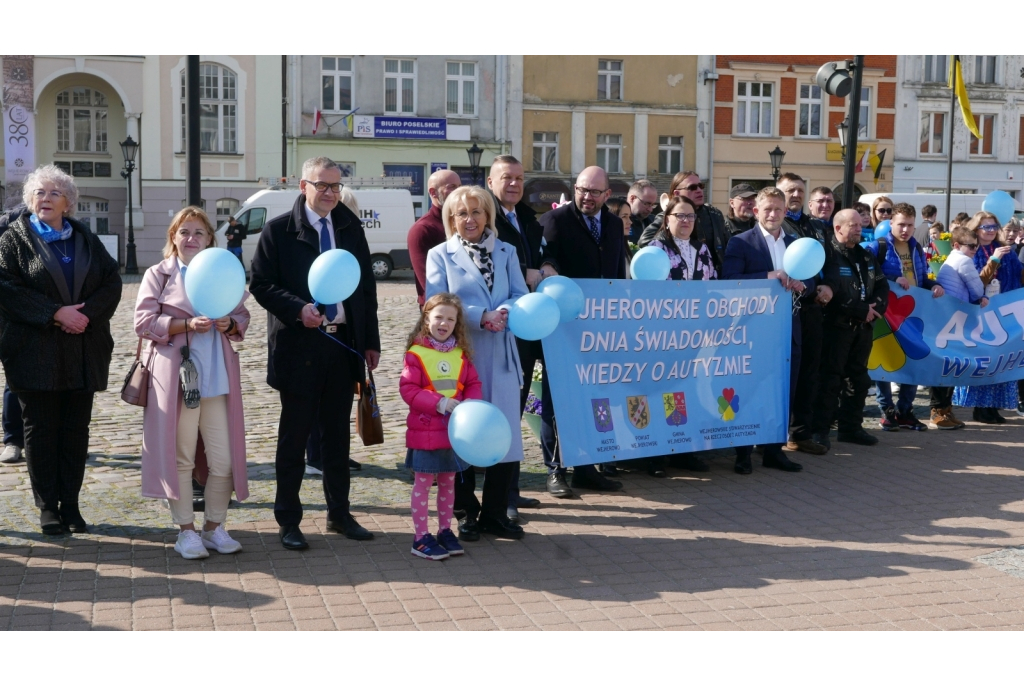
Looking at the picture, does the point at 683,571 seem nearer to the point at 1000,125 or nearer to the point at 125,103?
the point at 125,103

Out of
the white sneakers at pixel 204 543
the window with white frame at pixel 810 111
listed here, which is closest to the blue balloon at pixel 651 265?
the white sneakers at pixel 204 543

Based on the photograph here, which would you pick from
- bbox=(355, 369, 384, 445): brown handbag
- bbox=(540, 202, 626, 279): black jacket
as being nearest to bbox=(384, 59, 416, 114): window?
bbox=(540, 202, 626, 279): black jacket

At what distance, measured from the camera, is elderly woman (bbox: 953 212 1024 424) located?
1005 cm

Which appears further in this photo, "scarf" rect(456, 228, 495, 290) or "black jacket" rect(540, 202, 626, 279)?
"black jacket" rect(540, 202, 626, 279)

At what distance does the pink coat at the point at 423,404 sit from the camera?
5602mm

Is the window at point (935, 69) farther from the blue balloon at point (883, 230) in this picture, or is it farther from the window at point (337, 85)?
the blue balloon at point (883, 230)

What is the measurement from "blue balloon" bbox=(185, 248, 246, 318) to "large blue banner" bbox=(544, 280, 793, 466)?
2247mm

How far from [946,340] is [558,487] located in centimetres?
458

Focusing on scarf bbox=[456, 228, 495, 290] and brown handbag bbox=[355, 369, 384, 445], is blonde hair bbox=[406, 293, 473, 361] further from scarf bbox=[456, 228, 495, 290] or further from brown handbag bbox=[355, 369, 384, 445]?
brown handbag bbox=[355, 369, 384, 445]

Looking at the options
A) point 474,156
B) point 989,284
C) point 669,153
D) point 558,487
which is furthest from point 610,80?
point 558,487

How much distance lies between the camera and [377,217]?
102 ft

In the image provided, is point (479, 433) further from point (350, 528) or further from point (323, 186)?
point (323, 186)

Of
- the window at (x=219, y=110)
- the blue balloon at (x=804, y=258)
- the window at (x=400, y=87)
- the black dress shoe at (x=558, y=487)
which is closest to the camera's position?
the black dress shoe at (x=558, y=487)

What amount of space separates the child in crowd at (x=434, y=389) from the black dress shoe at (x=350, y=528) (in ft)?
1.36
